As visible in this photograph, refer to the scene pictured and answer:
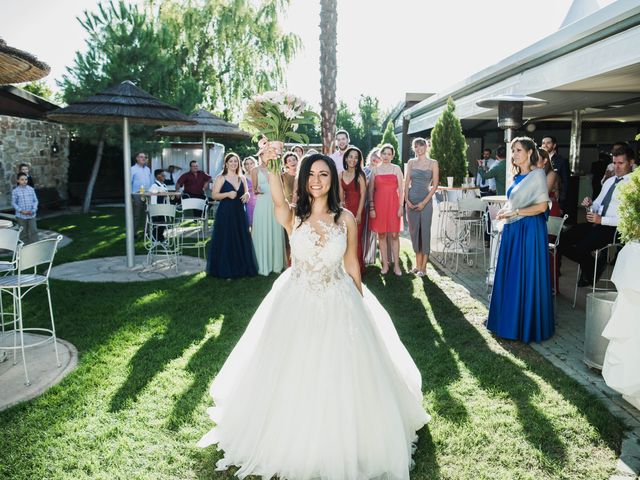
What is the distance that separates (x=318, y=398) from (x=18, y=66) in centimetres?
450

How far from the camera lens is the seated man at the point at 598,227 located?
6.42m

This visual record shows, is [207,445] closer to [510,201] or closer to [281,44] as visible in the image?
[510,201]

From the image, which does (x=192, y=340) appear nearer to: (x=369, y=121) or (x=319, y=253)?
(x=319, y=253)

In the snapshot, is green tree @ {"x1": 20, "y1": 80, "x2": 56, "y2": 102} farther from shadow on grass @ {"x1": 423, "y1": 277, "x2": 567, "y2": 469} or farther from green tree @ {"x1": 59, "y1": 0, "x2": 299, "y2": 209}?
shadow on grass @ {"x1": 423, "y1": 277, "x2": 567, "y2": 469}

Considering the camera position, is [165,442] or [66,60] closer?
[165,442]

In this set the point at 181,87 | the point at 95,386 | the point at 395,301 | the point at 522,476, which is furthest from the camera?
the point at 181,87

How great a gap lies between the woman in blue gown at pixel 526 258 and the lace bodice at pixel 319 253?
8.89 ft

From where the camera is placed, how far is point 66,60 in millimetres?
16609

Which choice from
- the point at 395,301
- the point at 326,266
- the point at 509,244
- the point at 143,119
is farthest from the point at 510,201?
the point at 143,119

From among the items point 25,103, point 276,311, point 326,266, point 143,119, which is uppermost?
point 25,103

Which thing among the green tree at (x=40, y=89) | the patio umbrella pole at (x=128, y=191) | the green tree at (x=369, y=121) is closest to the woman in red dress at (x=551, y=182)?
the patio umbrella pole at (x=128, y=191)

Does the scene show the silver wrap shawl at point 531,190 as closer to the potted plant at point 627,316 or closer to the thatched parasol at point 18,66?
the potted plant at point 627,316

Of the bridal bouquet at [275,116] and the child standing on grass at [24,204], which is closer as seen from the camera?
the bridal bouquet at [275,116]

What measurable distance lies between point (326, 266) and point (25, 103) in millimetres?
17783
